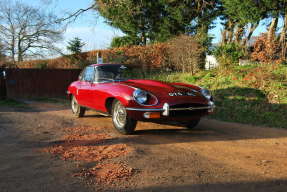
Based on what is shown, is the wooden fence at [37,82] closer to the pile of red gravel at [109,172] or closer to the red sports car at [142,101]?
the red sports car at [142,101]

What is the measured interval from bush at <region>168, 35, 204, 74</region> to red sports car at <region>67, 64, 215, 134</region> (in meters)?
8.25

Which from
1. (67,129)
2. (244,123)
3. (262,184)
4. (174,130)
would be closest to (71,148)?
(67,129)

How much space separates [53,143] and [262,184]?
3559 mm

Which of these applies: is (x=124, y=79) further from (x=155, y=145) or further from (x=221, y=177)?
(x=221, y=177)

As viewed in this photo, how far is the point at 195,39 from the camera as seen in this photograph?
587 inches

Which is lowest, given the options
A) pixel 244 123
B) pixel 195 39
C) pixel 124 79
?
pixel 244 123

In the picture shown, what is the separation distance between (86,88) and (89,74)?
0.37m

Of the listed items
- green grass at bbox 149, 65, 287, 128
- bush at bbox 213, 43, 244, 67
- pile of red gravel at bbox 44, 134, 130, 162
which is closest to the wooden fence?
green grass at bbox 149, 65, 287, 128

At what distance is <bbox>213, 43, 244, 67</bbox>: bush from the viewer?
14.2m

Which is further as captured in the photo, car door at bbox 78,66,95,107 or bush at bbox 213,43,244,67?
bush at bbox 213,43,244,67

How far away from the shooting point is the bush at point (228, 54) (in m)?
14.2

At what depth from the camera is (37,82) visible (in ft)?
55.3

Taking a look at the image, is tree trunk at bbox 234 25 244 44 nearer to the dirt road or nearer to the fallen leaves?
the dirt road

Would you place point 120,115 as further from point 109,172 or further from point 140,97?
point 109,172
